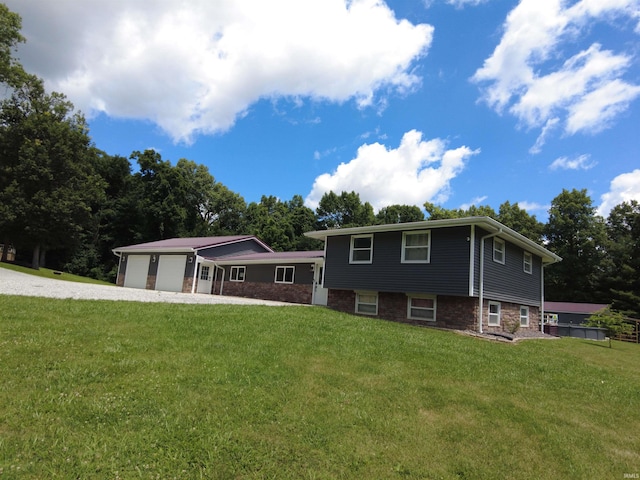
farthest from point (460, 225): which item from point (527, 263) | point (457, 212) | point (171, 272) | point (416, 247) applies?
point (457, 212)

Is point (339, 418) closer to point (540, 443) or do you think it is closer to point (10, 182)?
point (540, 443)

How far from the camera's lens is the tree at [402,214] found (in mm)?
43281

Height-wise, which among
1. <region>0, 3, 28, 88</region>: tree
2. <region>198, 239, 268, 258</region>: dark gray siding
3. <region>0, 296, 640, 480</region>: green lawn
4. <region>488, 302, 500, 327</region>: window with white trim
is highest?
<region>0, 3, 28, 88</region>: tree

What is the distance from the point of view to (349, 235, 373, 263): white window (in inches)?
612

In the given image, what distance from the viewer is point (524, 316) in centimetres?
1708

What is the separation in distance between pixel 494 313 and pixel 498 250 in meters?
2.40

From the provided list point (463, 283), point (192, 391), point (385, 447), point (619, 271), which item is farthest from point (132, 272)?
point (619, 271)

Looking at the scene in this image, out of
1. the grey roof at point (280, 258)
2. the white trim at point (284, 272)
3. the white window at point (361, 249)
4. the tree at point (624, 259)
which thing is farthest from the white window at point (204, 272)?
the tree at point (624, 259)

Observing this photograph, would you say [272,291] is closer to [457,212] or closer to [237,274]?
[237,274]

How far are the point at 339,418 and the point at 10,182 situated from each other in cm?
3493

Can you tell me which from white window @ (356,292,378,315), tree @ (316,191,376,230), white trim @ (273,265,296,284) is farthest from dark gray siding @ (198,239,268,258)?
tree @ (316,191,376,230)

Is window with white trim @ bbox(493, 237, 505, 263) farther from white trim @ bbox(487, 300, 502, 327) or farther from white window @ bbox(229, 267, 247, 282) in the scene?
white window @ bbox(229, 267, 247, 282)

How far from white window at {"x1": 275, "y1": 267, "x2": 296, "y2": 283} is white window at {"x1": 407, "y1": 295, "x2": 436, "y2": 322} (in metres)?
8.55

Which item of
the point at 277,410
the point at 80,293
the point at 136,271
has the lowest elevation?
the point at 277,410
